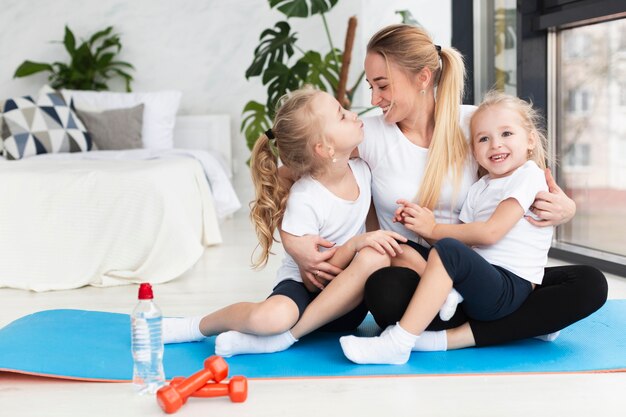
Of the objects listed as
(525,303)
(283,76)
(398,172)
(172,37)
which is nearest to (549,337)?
(525,303)

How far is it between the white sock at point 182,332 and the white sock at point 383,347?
418 mm

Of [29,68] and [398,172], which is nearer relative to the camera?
[398,172]

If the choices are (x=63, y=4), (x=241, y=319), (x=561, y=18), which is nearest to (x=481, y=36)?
(x=561, y=18)

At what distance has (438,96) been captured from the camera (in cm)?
206

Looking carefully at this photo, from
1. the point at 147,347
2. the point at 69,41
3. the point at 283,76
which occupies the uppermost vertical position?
the point at 69,41

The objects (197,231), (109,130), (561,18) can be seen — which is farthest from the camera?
(109,130)

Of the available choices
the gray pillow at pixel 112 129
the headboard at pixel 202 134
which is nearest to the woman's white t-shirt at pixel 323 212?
the gray pillow at pixel 112 129

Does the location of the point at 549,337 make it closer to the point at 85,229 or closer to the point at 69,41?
the point at 85,229

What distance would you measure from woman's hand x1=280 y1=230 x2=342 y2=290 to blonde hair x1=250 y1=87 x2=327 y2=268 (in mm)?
83

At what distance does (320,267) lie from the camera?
1.93m

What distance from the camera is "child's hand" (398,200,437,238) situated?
1.92m

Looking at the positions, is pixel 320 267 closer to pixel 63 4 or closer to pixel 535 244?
pixel 535 244

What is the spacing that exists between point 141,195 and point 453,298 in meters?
1.63

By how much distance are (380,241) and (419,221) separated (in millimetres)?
116
